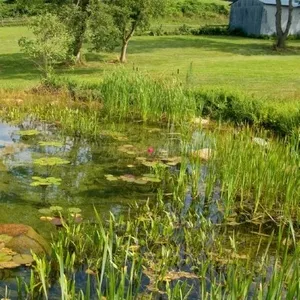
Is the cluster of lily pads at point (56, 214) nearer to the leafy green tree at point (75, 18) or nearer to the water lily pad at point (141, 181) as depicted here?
the water lily pad at point (141, 181)

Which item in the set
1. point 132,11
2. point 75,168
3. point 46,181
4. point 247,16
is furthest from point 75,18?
point 247,16

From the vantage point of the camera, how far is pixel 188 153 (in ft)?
28.8

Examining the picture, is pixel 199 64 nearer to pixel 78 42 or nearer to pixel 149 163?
pixel 78 42

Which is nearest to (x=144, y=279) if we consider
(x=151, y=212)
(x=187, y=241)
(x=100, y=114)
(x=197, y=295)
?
(x=197, y=295)

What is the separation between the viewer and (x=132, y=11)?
822 inches

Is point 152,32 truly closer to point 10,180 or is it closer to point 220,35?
point 220,35

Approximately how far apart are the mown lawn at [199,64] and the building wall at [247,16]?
4.25 m

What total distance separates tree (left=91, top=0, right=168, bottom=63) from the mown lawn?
1.65 meters

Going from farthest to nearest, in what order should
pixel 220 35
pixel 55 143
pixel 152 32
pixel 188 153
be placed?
pixel 220 35 → pixel 152 32 → pixel 55 143 → pixel 188 153

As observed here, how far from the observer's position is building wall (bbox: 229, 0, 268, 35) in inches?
1535

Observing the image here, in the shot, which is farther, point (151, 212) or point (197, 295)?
point (151, 212)

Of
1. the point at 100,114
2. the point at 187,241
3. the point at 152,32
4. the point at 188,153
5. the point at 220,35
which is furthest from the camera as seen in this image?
the point at 220,35

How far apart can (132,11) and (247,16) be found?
22.0 meters

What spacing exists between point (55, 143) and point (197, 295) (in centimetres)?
564
